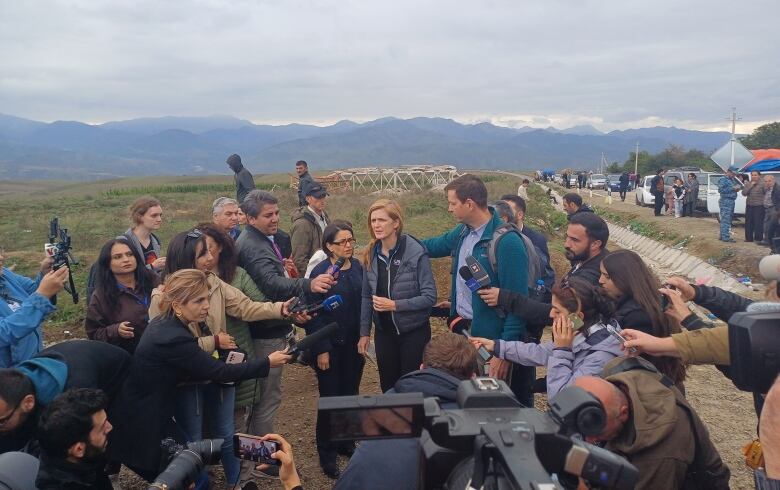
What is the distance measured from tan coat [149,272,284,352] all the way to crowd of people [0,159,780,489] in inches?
0.6

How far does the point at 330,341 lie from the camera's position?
4.08m

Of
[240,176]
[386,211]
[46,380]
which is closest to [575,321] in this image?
[386,211]

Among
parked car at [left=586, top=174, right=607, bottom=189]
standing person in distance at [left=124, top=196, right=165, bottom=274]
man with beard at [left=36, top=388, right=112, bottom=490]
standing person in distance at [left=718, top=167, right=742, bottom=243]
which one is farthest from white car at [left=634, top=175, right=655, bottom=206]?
man with beard at [left=36, top=388, right=112, bottom=490]

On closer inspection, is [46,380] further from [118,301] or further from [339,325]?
[339,325]

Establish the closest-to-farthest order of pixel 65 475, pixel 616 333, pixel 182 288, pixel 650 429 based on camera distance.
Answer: pixel 650 429, pixel 65 475, pixel 616 333, pixel 182 288

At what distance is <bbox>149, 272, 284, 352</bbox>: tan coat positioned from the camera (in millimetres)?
3402

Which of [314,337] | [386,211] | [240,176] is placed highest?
[240,176]

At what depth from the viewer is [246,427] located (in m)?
3.93

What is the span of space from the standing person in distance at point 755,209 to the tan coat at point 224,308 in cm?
1405

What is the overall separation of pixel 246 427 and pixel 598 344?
2.66 meters

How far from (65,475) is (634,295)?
3.11m

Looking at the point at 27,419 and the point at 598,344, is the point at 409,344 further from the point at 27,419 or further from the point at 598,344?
the point at 27,419

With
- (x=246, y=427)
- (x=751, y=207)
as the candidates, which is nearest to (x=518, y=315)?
(x=246, y=427)

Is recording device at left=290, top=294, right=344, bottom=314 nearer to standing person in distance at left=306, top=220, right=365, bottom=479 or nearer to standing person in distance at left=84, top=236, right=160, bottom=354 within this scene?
standing person in distance at left=306, top=220, right=365, bottom=479
